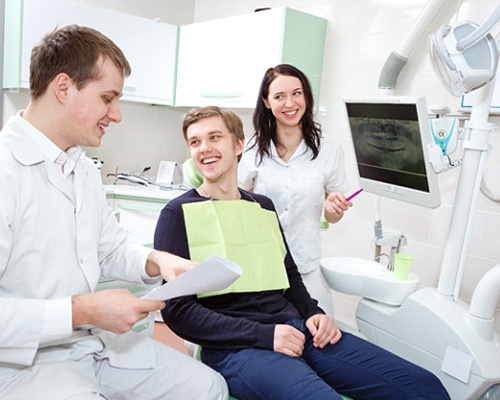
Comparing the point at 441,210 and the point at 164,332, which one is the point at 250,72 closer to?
the point at 441,210

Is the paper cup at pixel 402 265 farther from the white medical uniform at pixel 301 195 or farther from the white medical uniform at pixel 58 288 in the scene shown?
the white medical uniform at pixel 58 288

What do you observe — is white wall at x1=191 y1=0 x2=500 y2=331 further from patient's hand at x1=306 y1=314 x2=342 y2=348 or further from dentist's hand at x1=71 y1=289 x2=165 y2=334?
dentist's hand at x1=71 y1=289 x2=165 y2=334

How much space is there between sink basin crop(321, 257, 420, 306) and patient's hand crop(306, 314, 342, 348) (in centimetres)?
28

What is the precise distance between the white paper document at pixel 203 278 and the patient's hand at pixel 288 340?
0.33 metres

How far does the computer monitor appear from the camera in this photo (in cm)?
148

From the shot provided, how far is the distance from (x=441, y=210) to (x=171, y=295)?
173cm

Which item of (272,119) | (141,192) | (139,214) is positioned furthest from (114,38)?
(272,119)

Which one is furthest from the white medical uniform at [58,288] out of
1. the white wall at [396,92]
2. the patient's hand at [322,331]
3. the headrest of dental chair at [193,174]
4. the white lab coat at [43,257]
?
the white wall at [396,92]

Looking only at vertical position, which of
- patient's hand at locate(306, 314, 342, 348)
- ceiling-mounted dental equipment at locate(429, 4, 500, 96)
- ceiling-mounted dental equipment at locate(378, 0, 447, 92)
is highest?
ceiling-mounted dental equipment at locate(378, 0, 447, 92)

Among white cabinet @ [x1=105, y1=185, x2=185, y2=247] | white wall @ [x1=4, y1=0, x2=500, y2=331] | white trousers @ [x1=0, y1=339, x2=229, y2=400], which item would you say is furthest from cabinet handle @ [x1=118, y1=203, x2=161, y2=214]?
white trousers @ [x1=0, y1=339, x2=229, y2=400]

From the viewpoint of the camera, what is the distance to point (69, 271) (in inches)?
45.8

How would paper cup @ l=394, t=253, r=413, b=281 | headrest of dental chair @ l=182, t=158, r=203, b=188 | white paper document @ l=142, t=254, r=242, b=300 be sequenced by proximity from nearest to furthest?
white paper document @ l=142, t=254, r=242, b=300
paper cup @ l=394, t=253, r=413, b=281
headrest of dental chair @ l=182, t=158, r=203, b=188

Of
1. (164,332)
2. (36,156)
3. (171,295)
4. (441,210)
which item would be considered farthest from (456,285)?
(164,332)

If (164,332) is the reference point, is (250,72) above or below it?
above
